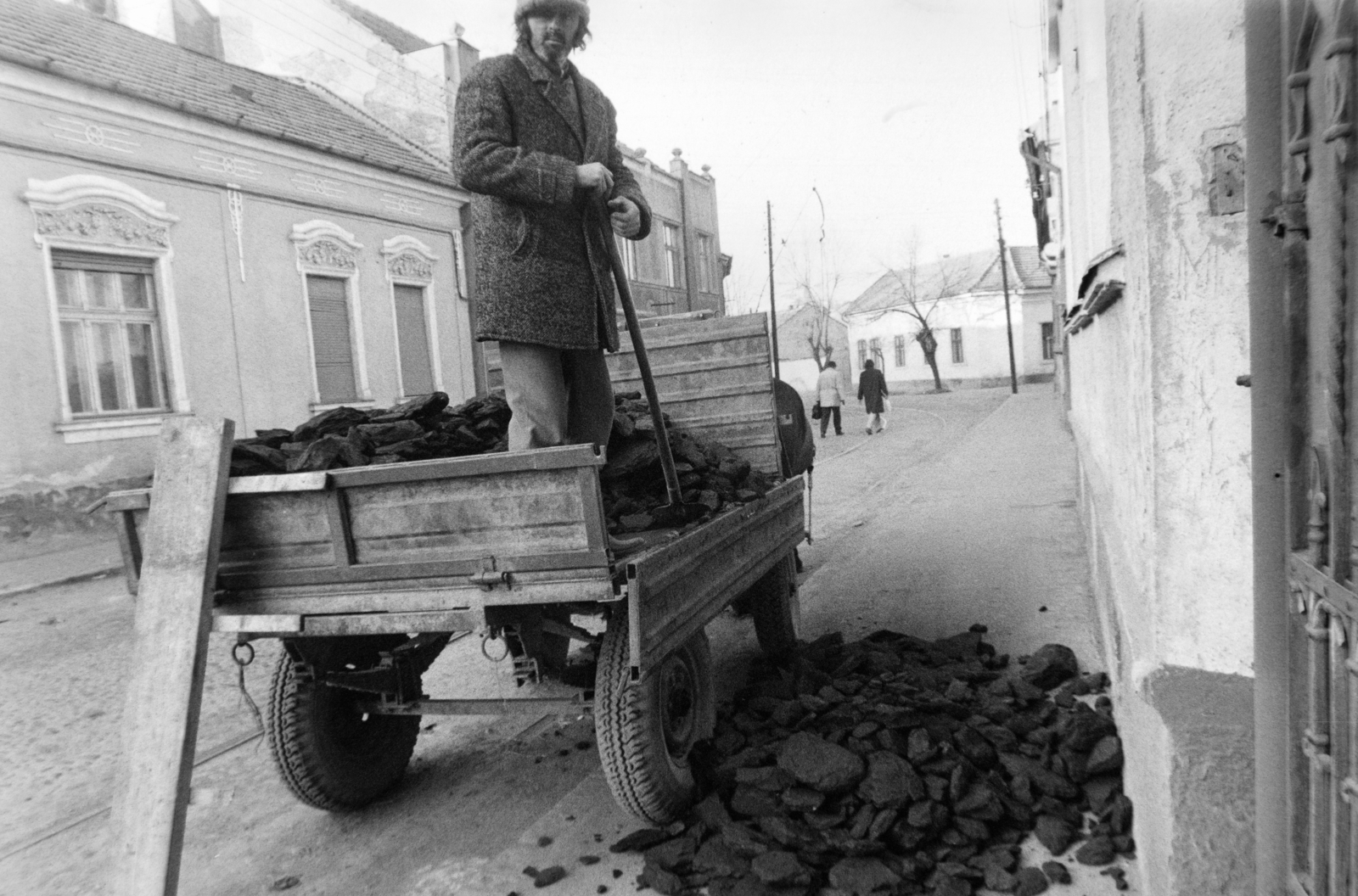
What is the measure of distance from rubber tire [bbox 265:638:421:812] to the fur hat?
2305 millimetres

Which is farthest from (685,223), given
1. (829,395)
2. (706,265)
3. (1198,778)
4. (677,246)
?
(1198,778)

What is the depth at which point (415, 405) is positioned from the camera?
11.9ft

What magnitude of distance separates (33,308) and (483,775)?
9298mm

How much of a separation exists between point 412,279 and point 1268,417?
1536cm

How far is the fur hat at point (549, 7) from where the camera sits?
305 cm

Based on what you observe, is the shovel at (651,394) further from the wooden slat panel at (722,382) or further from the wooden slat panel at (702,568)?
the wooden slat panel at (722,382)

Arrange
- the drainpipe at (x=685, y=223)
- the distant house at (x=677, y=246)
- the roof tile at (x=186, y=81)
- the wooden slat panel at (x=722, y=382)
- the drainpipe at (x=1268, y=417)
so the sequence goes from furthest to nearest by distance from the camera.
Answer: the drainpipe at (x=685, y=223) < the distant house at (x=677, y=246) < the roof tile at (x=186, y=81) < the wooden slat panel at (x=722, y=382) < the drainpipe at (x=1268, y=417)

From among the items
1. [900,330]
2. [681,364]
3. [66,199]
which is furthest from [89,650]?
[900,330]

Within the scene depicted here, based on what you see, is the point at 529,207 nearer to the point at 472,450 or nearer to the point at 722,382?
the point at 472,450

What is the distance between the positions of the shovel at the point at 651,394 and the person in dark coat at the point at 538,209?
0.09 feet

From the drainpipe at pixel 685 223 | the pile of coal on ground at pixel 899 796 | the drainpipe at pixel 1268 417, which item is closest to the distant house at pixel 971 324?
the drainpipe at pixel 685 223

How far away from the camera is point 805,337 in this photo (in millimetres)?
61969

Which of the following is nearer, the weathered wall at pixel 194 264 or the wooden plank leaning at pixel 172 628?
the wooden plank leaning at pixel 172 628

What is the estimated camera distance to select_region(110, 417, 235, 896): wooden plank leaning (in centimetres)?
256
